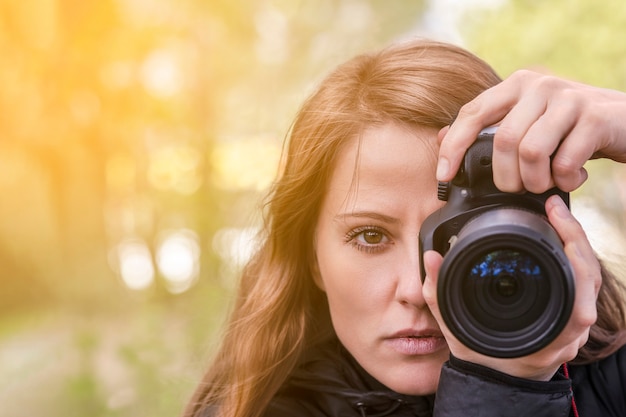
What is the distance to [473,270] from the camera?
1.08 metres

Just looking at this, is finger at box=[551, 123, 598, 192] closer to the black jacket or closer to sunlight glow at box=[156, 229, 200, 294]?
the black jacket

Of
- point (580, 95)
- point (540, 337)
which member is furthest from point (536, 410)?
point (580, 95)

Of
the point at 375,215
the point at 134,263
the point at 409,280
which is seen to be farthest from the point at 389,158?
the point at 134,263

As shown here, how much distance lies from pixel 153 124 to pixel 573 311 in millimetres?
3904

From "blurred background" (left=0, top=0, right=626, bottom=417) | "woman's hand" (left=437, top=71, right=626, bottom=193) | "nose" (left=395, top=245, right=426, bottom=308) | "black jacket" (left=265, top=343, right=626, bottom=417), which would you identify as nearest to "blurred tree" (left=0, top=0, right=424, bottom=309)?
"blurred background" (left=0, top=0, right=626, bottom=417)

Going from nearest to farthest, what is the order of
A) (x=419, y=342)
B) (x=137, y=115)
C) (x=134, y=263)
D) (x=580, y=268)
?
(x=580, y=268), (x=419, y=342), (x=137, y=115), (x=134, y=263)

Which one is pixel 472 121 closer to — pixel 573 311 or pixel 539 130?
pixel 539 130

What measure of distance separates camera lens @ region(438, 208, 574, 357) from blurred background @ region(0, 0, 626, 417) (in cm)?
278

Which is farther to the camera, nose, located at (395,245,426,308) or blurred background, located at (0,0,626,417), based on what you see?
blurred background, located at (0,0,626,417)

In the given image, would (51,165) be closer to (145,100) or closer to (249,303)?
(145,100)

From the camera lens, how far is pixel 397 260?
1319mm

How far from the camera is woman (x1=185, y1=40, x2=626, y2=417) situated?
44.8 inches

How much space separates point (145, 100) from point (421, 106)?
3424 millimetres

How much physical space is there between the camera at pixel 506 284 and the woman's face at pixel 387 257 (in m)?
0.18
